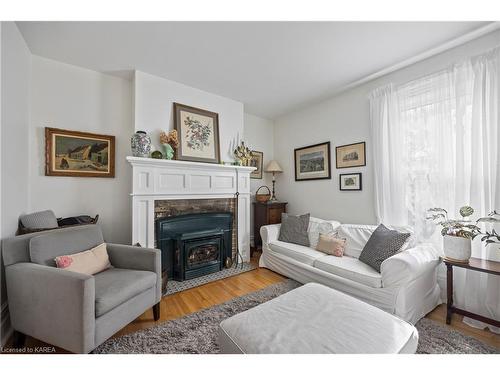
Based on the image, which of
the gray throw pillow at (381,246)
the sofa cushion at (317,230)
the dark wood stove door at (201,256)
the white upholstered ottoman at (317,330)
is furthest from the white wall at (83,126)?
the gray throw pillow at (381,246)

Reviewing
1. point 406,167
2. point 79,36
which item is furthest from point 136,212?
point 406,167

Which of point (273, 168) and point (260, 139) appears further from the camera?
point (260, 139)

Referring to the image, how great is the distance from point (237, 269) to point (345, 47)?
3032 mm

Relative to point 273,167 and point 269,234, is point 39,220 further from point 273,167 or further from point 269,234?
point 273,167

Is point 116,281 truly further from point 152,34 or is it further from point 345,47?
point 345,47

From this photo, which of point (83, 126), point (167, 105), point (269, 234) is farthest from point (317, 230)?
point (83, 126)

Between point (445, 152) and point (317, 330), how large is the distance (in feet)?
7.30

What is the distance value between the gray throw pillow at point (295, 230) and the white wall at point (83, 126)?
2158 mm

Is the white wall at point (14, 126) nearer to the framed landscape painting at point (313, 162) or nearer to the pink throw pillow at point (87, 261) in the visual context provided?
the pink throw pillow at point (87, 261)

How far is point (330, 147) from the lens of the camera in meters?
3.30

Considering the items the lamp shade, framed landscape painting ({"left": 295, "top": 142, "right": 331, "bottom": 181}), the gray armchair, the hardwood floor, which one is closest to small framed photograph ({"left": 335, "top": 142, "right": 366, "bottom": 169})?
framed landscape painting ({"left": 295, "top": 142, "right": 331, "bottom": 181})

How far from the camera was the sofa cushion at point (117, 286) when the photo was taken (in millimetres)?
1382

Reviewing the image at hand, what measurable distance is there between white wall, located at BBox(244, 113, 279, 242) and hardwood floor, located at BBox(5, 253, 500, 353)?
1.30 metres

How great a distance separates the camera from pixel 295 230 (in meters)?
2.96
